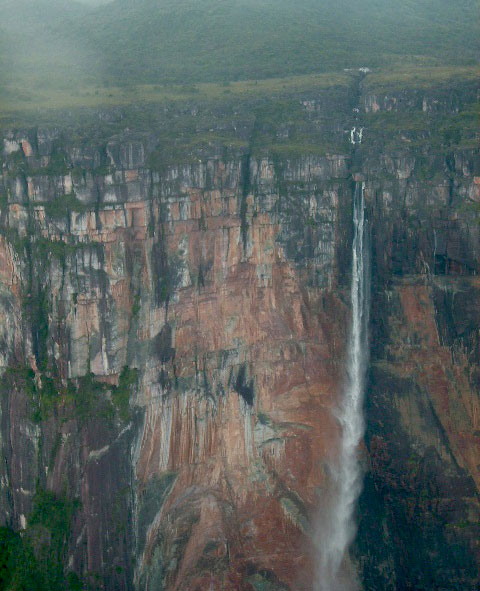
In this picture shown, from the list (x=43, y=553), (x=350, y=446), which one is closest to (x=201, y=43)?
(x=350, y=446)

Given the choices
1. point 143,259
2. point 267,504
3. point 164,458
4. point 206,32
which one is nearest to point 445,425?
point 267,504

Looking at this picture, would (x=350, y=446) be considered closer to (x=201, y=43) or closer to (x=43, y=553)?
(x=43, y=553)

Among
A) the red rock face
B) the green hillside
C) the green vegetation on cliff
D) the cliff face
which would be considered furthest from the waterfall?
the green hillside

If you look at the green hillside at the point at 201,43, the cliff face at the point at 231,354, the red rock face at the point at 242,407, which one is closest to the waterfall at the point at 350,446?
the cliff face at the point at 231,354

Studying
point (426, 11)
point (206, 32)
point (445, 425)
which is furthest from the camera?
point (426, 11)

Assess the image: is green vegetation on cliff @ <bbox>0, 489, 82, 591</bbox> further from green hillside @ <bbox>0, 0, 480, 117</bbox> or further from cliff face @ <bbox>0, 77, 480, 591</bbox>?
green hillside @ <bbox>0, 0, 480, 117</bbox>

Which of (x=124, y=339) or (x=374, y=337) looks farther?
(x=374, y=337)

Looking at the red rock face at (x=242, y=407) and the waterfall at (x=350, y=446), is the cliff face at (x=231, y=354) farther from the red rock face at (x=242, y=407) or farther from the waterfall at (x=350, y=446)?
the waterfall at (x=350, y=446)

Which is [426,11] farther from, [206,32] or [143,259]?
[143,259]
